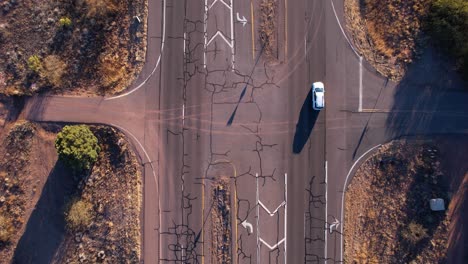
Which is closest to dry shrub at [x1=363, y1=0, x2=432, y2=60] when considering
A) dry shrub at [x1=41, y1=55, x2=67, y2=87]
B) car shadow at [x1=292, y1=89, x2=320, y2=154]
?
car shadow at [x1=292, y1=89, x2=320, y2=154]

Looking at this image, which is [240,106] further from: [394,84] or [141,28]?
[394,84]

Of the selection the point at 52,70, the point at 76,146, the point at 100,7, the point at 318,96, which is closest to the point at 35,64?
the point at 52,70

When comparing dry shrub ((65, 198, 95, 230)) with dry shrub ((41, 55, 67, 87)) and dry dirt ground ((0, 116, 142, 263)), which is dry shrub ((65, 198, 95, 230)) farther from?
dry shrub ((41, 55, 67, 87))

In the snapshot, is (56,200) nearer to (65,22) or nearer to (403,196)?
(65,22)

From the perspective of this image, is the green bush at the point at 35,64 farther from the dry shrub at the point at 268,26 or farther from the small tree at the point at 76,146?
the dry shrub at the point at 268,26

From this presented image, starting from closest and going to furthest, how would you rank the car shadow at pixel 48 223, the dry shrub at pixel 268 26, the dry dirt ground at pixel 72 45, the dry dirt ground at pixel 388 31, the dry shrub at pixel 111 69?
1. the car shadow at pixel 48 223
2. the dry dirt ground at pixel 72 45
3. the dry shrub at pixel 111 69
4. the dry shrub at pixel 268 26
5. the dry dirt ground at pixel 388 31

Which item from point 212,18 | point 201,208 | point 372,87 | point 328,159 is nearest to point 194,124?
point 201,208

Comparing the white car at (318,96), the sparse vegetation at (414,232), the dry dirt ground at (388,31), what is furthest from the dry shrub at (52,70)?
the sparse vegetation at (414,232)
